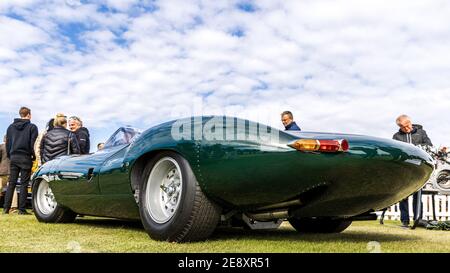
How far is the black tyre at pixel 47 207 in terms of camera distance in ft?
20.2

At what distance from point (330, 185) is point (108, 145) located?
10.6 feet

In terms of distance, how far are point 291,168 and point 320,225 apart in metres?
1.93

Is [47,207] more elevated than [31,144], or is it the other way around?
[31,144]

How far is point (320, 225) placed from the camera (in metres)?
5.12

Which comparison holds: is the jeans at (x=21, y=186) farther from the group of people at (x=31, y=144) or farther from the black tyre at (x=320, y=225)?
Answer: the black tyre at (x=320, y=225)

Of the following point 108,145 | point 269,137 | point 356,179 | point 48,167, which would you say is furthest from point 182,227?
point 48,167

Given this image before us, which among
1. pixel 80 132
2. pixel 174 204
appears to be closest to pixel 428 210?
pixel 80 132

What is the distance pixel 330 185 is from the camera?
3467 mm

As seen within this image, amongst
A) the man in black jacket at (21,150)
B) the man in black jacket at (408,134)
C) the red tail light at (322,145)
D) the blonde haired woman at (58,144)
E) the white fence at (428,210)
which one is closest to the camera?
the red tail light at (322,145)

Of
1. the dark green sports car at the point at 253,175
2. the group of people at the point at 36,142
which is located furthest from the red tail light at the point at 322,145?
the group of people at the point at 36,142

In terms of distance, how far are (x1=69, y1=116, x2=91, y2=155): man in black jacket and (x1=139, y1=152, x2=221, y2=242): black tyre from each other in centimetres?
472

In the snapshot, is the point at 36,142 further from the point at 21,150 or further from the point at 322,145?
the point at 322,145

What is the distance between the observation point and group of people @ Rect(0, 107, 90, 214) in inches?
321
